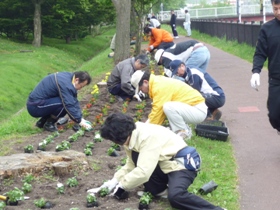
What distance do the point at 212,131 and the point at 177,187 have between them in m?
3.63

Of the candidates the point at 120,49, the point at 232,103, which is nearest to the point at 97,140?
the point at 232,103

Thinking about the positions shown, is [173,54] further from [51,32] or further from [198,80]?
[51,32]

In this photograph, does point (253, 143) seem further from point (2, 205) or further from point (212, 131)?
point (2, 205)

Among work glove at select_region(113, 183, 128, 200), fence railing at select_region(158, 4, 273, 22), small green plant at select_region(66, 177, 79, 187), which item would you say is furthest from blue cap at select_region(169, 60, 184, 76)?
fence railing at select_region(158, 4, 273, 22)

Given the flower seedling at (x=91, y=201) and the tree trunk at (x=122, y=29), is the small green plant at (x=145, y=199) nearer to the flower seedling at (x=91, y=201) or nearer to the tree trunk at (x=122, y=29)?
the flower seedling at (x=91, y=201)

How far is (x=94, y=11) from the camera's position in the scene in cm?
3653

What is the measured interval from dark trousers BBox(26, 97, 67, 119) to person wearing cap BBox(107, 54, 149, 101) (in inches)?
88.4

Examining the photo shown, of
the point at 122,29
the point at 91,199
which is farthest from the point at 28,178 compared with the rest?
the point at 122,29

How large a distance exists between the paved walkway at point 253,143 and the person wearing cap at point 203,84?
1.49ft

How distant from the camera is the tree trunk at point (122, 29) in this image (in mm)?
19156

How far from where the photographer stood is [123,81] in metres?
12.8

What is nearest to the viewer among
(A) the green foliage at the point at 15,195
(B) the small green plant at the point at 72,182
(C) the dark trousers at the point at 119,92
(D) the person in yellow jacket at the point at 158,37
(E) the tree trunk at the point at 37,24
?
(A) the green foliage at the point at 15,195

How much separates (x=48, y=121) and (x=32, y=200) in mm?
4104

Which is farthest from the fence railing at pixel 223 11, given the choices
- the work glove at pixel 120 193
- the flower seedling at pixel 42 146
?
the work glove at pixel 120 193
